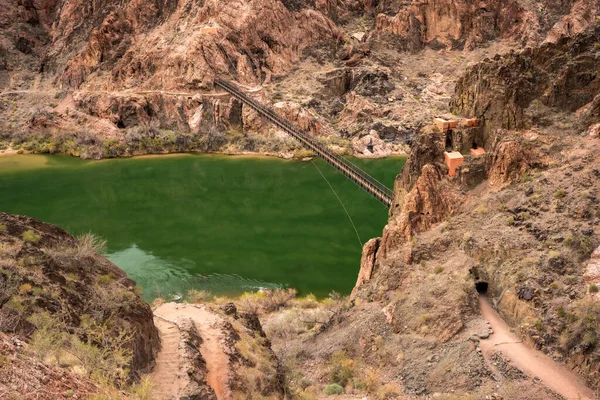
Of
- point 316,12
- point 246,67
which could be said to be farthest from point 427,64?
point 246,67

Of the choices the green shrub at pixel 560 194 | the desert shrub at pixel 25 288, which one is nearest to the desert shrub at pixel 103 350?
the desert shrub at pixel 25 288

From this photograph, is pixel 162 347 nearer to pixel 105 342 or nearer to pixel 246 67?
pixel 105 342

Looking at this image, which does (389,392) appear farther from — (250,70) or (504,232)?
(250,70)

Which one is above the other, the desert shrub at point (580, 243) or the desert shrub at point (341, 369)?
the desert shrub at point (580, 243)

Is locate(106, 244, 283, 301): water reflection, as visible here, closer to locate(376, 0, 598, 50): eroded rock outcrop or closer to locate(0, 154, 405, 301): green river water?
locate(0, 154, 405, 301): green river water

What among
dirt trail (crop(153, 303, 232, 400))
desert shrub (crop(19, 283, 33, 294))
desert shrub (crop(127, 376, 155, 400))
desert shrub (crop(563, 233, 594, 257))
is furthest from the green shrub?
desert shrub (crop(19, 283, 33, 294))

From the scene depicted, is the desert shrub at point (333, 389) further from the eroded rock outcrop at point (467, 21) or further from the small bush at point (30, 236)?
the eroded rock outcrop at point (467, 21)
